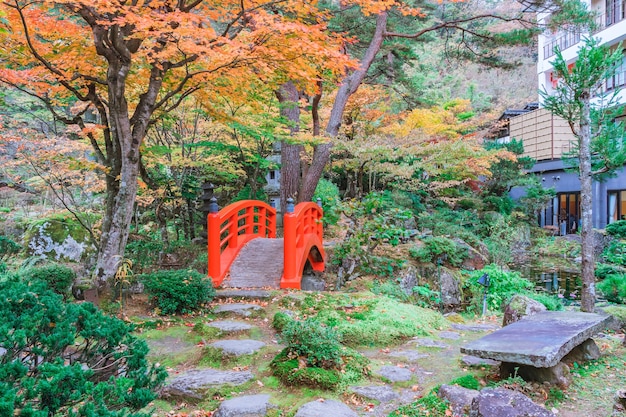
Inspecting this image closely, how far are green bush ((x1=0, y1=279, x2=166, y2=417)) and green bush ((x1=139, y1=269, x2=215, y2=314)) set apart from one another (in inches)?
129

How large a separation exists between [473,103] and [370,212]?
20.7 m

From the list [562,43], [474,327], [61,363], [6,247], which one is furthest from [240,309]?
[562,43]

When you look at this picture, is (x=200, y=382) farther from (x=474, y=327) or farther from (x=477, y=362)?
(x=474, y=327)

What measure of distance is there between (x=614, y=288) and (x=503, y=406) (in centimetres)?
958

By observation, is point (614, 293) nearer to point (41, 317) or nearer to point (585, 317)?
point (585, 317)

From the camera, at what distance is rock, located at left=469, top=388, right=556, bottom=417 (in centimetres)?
277

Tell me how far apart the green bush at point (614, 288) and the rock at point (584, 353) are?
678 cm

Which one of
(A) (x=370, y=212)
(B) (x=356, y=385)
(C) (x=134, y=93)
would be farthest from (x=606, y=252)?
(C) (x=134, y=93)

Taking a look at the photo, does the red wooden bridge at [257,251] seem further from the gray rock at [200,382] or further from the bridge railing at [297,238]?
the gray rock at [200,382]

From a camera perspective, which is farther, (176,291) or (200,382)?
(176,291)

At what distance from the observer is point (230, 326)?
5.24m

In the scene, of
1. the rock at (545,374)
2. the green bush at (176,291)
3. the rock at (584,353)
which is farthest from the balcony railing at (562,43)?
the green bush at (176,291)

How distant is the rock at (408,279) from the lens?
32.0ft

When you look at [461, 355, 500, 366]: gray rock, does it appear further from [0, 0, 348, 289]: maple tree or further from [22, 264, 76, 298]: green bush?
[22, 264, 76, 298]: green bush
